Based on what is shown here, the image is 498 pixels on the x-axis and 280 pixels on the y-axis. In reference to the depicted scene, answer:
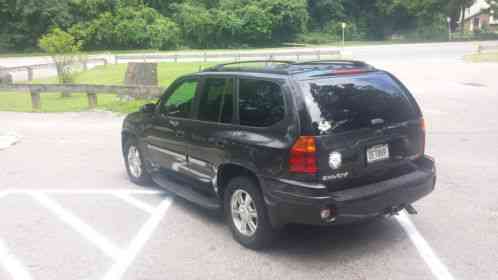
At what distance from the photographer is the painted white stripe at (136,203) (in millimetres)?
6098

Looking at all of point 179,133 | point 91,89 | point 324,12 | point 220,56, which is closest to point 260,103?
point 179,133

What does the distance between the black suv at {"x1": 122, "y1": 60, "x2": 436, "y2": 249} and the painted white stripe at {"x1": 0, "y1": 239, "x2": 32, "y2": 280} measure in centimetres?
185

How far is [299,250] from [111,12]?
54.2 m

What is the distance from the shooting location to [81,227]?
18.2 ft

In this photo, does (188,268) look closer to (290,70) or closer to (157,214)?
(157,214)

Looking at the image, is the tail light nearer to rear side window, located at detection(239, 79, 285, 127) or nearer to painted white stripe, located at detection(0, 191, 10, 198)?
rear side window, located at detection(239, 79, 285, 127)

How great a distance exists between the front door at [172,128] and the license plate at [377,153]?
216 cm

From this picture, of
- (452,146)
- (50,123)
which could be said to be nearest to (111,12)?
(50,123)

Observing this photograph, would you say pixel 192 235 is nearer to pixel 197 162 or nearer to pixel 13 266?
pixel 197 162

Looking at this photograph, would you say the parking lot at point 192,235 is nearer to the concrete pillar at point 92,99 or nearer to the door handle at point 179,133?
the door handle at point 179,133

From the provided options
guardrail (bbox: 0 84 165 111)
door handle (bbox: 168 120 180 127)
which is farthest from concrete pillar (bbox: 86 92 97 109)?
door handle (bbox: 168 120 180 127)

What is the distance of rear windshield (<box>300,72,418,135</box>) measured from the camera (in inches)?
169

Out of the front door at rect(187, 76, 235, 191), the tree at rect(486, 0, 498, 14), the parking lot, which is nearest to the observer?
the parking lot

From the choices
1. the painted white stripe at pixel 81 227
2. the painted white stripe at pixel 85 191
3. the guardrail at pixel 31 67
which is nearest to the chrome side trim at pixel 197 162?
the painted white stripe at pixel 81 227
